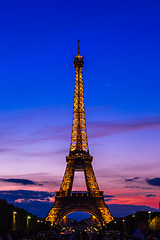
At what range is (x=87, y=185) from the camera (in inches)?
3221

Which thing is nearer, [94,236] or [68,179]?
[94,236]

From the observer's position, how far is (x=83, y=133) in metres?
84.9

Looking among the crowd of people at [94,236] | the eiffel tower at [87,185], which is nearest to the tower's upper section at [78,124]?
the eiffel tower at [87,185]

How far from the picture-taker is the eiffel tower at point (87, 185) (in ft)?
259

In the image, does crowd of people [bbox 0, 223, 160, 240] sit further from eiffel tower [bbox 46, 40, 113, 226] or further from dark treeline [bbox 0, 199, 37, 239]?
eiffel tower [bbox 46, 40, 113, 226]

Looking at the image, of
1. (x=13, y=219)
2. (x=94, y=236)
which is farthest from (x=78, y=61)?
(x=94, y=236)

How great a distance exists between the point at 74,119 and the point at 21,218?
110 ft

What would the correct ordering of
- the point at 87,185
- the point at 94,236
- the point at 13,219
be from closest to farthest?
the point at 94,236 → the point at 13,219 → the point at 87,185

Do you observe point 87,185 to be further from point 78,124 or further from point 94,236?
point 94,236

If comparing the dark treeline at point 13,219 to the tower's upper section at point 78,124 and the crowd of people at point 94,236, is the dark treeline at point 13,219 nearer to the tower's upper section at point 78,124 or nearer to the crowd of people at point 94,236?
the crowd of people at point 94,236

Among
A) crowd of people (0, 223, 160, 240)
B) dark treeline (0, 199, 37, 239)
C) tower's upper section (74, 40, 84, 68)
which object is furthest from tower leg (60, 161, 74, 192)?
crowd of people (0, 223, 160, 240)

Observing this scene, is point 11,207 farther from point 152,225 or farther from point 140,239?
point 140,239

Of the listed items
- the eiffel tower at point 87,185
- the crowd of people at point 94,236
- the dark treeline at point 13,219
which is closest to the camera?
the crowd of people at point 94,236

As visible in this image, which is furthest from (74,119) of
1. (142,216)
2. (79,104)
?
(142,216)
